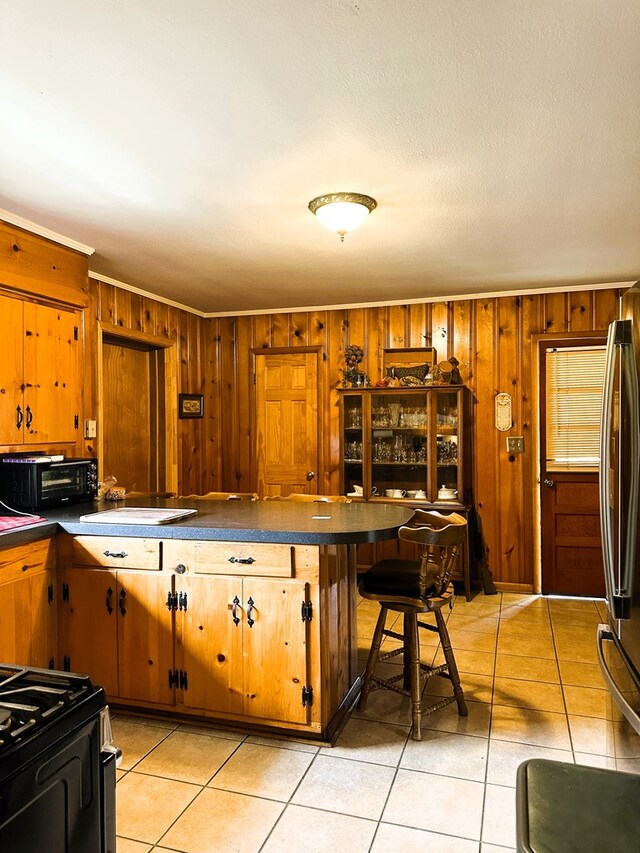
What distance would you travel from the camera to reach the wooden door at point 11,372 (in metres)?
2.96

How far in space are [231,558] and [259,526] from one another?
18 centimetres

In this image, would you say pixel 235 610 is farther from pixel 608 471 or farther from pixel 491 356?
pixel 491 356

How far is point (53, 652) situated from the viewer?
2801 millimetres

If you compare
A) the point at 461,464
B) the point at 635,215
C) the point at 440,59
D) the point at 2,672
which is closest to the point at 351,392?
the point at 461,464

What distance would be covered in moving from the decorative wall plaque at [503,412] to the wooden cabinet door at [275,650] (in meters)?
3.00

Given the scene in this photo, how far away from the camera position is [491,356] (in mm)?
4938

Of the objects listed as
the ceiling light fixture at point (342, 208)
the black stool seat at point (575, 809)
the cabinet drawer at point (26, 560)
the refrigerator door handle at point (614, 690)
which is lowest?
the black stool seat at point (575, 809)

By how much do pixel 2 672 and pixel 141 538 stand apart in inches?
54.4

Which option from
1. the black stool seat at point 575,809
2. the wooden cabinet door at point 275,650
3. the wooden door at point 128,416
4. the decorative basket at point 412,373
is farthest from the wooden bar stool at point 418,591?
the wooden door at point 128,416

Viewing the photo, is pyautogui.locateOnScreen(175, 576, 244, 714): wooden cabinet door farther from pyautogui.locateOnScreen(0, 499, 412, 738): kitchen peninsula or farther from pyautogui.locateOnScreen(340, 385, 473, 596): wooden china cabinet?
pyautogui.locateOnScreen(340, 385, 473, 596): wooden china cabinet

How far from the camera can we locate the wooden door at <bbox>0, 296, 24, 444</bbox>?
2.96 metres

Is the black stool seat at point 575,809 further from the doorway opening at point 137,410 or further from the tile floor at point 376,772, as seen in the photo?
the doorway opening at point 137,410

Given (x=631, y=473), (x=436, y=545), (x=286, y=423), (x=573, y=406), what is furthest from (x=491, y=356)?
(x=631, y=473)

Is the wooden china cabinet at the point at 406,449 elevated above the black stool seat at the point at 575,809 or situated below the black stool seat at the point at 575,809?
above
